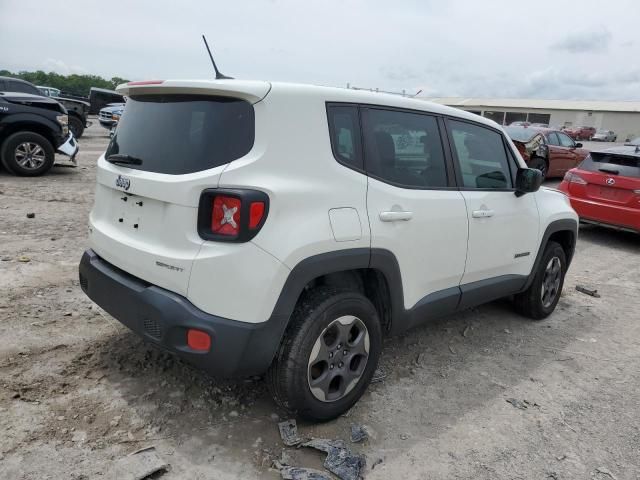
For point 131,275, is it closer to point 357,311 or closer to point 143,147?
point 143,147

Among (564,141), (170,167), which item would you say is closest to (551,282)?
(170,167)

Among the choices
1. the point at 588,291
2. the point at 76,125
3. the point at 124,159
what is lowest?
the point at 588,291

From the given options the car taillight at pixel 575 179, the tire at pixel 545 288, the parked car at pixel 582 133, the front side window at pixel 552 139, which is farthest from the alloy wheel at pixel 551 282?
the parked car at pixel 582 133

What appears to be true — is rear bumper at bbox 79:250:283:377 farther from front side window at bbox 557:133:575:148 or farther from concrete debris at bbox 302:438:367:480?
front side window at bbox 557:133:575:148

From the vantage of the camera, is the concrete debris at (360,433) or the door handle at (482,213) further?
the door handle at (482,213)

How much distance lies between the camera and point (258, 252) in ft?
7.93

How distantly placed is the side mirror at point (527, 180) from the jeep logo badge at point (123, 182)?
283 centimetres

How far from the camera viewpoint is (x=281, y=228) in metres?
2.48

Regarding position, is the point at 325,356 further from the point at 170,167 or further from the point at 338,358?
the point at 170,167

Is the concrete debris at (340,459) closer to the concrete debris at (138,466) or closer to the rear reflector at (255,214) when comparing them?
the concrete debris at (138,466)

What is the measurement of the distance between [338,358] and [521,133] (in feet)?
37.0

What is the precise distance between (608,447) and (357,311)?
1599 millimetres

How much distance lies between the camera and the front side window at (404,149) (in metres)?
2.99

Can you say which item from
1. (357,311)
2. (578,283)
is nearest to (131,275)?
(357,311)
